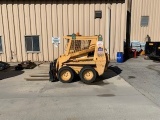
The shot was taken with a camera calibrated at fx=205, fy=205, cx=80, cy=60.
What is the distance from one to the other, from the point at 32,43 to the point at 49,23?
6.28 ft

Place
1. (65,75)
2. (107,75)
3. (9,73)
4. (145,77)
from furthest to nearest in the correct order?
1. (9,73)
2. (107,75)
3. (145,77)
4. (65,75)

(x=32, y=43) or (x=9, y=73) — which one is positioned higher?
(x=32, y=43)

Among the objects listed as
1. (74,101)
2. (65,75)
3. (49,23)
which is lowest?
(74,101)

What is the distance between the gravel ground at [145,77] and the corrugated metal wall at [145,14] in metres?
4.52

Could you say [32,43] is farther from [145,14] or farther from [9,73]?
[145,14]

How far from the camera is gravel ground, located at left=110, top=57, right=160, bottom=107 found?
27.6 ft

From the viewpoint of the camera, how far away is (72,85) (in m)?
9.57

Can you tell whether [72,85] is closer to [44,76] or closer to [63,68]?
[63,68]

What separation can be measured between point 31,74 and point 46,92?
334 centimetres

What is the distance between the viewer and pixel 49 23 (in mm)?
14625

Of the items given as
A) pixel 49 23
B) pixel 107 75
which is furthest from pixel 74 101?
pixel 49 23

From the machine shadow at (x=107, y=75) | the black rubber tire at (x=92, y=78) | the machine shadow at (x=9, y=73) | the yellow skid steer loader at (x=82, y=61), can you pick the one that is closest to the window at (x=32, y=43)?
the machine shadow at (x=9, y=73)

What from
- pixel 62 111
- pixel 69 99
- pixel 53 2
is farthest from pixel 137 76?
pixel 53 2

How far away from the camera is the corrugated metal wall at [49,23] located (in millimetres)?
14453
